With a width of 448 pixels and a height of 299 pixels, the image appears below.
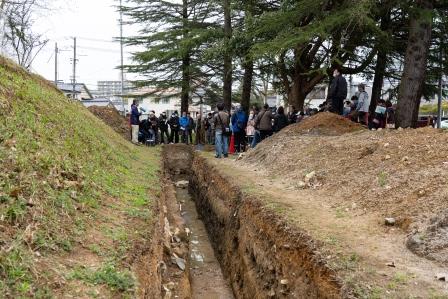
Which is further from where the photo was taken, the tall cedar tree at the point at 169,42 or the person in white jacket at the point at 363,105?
the tall cedar tree at the point at 169,42

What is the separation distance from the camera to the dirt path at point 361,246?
3992 millimetres

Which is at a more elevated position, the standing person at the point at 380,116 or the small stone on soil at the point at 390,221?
the standing person at the point at 380,116

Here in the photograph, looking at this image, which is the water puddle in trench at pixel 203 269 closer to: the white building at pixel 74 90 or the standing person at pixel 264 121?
the standing person at pixel 264 121

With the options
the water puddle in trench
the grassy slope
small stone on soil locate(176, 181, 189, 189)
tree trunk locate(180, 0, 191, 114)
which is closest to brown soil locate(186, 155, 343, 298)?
the water puddle in trench

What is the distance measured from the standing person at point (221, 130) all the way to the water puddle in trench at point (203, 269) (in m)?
3.42

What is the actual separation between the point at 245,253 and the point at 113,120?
57.4 feet

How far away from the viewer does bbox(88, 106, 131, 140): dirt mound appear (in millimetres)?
22891

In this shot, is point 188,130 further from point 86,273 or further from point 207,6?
point 86,273

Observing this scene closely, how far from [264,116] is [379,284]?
11.8 m

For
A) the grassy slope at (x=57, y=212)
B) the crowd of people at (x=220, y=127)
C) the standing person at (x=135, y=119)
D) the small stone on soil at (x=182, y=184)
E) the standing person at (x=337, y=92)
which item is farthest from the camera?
the standing person at (x=135, y=119)

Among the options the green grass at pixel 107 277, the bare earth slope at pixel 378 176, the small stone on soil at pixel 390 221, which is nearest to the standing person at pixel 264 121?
the bare earth slope at pixel 378 176

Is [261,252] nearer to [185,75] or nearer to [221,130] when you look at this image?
[221,130]

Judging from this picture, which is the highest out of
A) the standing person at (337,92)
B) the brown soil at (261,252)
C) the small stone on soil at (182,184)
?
the standing person at (337,92)

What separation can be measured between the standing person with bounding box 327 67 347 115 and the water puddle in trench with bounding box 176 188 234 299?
16.9 feet
